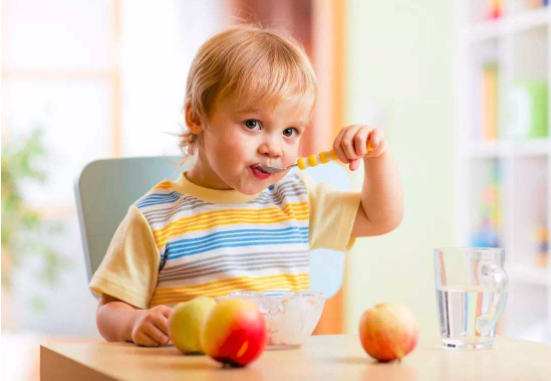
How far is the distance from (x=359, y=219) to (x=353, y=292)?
276 centimetres

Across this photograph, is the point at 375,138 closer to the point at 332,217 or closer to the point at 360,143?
the point at 360,143

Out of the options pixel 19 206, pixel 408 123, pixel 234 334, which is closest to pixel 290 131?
pixel 234 334

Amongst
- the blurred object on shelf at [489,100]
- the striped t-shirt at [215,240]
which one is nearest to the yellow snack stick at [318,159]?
the striped t-shirt at [215,240]

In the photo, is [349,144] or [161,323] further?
[349,144]

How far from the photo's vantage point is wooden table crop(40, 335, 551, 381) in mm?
735

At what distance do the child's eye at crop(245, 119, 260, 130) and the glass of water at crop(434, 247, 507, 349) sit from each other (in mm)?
370

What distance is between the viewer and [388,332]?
2.65 ft

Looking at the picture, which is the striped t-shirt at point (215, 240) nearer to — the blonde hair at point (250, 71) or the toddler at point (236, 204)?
the toddler at point (236, 204)

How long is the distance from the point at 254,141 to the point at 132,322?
0.32 m

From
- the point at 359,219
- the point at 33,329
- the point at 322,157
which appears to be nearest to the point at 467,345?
the point at 322,157

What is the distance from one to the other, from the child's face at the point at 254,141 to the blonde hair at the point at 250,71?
0.02 metres

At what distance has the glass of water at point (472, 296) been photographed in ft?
3.06

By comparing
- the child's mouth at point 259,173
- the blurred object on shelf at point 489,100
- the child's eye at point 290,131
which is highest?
the blurred object on shelf at point 489,100

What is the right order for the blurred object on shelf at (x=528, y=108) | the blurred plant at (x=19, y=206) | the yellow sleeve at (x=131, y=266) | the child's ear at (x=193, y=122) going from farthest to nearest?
1. the blurred plant at (x=19, y=206)
2. the blurred object on shelf at (x=528, y=108)
3. the child's ear at (x=193, y=122)
4. the yellow sleeve at (x=131, y=266)
